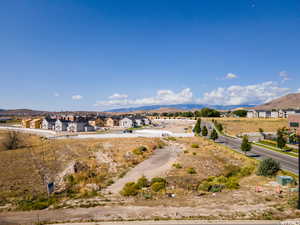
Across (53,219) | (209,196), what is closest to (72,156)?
(53,219)

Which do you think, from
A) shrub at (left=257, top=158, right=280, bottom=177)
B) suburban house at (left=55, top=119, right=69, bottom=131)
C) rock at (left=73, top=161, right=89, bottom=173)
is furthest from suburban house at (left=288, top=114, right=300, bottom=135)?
suburban house at (left=55, top=119, right=69, bottom=131)

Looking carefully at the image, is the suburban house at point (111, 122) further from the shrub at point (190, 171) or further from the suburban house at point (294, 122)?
the shrub at point (190, 171)

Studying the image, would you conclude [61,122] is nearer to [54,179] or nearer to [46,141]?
[46,141]

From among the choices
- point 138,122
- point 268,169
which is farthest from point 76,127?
point 268,169

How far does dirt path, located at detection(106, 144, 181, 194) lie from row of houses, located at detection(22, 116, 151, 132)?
54.9m

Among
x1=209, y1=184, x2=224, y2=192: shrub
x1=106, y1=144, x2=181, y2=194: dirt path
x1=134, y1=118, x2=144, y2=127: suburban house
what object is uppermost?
x1=134, y1=118, x2=144, y2=127: suburban house

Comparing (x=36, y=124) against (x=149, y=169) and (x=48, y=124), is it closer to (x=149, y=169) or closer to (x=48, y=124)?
(x=48, y=124)

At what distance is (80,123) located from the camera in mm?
80625

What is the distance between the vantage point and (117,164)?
31.2 m

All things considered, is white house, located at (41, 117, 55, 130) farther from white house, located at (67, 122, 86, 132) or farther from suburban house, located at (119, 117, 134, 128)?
suburban house, located at (119, 117, 134, 128)

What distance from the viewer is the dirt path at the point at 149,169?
69.0 feet

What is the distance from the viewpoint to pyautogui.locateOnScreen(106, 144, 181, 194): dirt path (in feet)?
69.0

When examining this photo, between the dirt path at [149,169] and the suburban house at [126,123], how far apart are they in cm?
6187

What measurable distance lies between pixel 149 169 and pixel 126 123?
7130cm
